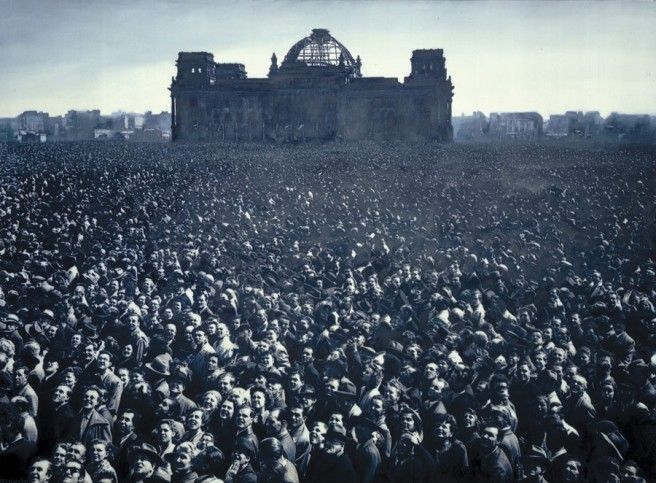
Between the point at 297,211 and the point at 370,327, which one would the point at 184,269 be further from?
the point at 297,211

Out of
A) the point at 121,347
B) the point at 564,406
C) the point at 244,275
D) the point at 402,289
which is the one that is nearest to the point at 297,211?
the point at 244,275

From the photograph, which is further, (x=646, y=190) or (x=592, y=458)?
(x=646, y=190)

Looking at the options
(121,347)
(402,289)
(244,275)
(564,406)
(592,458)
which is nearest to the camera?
(592,458)

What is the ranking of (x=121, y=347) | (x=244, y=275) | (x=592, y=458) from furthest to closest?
(x=244, y=275) → (x=121, y=347) → (x=592, y=458)

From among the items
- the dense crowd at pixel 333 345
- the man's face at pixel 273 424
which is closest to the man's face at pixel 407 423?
the dense crowd at pixel 333 345

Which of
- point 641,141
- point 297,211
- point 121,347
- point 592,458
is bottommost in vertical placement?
point 592,458

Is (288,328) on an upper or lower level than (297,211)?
lower

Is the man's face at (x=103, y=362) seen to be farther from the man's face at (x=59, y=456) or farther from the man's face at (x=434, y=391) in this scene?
the man's face at (x=434, y=391)

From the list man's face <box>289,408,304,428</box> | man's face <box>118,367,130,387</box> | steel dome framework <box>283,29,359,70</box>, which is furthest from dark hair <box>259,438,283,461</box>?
steel dome framework <box>283,29,359,70</box>
